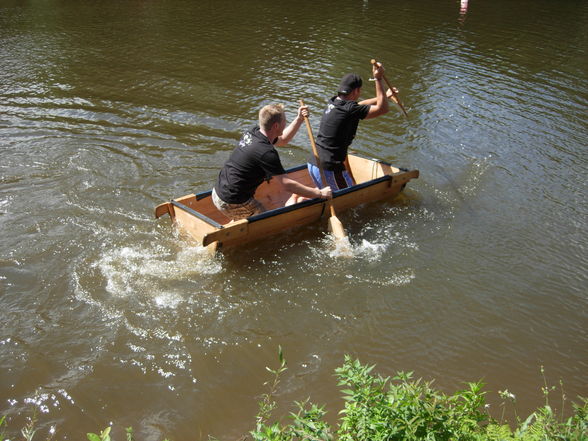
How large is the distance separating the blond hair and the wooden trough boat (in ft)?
3.71

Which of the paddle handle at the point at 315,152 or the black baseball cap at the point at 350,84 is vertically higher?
the black baseball cap at the point at 350,84

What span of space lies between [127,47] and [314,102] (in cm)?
659

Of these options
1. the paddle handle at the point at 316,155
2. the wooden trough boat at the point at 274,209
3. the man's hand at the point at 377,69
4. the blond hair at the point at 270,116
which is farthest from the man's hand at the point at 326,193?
the man's hand at the point at 377,69

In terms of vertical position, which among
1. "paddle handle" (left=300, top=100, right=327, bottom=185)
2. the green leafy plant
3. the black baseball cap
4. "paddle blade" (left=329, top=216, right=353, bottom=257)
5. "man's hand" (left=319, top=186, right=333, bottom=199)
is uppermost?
the black baseball cap

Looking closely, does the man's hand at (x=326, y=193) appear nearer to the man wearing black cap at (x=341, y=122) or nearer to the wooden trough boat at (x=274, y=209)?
the wooden trough boat at (x=274, y=209)

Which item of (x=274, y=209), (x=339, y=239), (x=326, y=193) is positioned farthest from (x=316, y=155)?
(x=339, y=239)

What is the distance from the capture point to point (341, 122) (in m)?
7.27

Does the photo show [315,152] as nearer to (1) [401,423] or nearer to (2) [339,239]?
(2) [339,239]

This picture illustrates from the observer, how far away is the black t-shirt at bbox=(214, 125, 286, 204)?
239 inches

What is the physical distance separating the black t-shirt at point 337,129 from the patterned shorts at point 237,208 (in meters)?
1.41

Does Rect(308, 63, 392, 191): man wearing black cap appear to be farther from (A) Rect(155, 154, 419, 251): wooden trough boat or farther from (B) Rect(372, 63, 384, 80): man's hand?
(A) Rect(155, 154, 419, 251): wooden trough boat

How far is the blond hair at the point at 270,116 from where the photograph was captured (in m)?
5.95

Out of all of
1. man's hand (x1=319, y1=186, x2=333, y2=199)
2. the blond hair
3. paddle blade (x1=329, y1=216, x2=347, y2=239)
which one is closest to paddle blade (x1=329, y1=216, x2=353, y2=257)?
paddle blade (x1=329, y1=216, x2=347, y2=239)

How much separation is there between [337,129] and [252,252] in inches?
82.5
